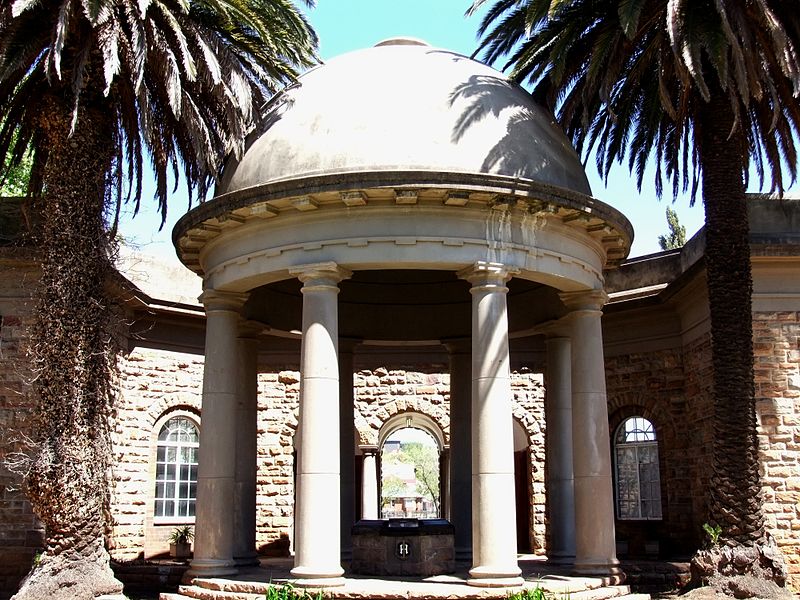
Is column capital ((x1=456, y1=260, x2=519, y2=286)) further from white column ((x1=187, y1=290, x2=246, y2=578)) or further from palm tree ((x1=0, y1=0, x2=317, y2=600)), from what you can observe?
palm tree ((x1=0, y1=0, x2=317, y2=600))

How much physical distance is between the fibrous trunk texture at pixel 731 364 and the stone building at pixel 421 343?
6.15 ft

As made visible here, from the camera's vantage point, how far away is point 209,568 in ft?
48.2

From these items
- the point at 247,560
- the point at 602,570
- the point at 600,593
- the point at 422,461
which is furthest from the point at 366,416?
the point at 422,461

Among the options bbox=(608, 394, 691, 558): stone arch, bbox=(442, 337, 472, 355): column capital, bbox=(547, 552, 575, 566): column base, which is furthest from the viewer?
bbox=(608, 394, 691, 558): stone arch

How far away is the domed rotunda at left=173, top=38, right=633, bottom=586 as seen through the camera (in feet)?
44.2

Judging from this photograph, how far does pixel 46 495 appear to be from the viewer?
14094 mm

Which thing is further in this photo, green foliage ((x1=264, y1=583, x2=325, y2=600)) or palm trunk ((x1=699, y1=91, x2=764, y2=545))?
palm trunk ((x1=699, y1=91, x2=764, y2=545))

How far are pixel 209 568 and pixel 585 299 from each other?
760 centimetres

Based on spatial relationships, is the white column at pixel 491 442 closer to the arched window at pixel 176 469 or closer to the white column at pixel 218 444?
the white column at pixel 218 444

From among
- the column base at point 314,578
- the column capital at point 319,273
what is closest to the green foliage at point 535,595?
the column base at point 314,578

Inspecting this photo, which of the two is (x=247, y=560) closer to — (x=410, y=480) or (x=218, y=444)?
(x=218, y=444)

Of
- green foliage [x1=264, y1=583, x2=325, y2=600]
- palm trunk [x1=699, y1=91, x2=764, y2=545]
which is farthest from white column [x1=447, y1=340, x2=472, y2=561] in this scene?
green foliage [x1=264, y1=583, x2=325, y2=600]

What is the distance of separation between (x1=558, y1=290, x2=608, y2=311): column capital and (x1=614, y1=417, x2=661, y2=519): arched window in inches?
291

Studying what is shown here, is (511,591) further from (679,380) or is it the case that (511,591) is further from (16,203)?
(16,203)
